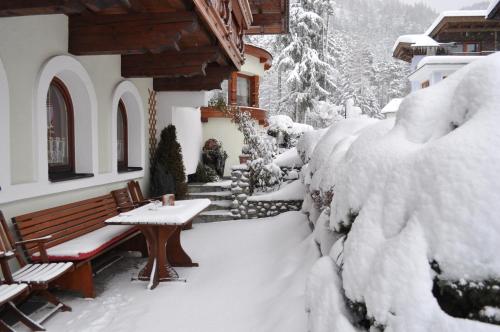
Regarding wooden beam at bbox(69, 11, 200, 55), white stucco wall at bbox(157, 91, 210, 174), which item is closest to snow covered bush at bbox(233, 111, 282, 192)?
white stucco wall at bbox(157, 91, 210, 174)

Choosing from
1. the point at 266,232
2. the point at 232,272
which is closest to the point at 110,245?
the point at 232,272

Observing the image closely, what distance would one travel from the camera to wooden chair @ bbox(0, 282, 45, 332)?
3.22m

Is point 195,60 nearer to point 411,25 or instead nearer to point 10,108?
point 10,108

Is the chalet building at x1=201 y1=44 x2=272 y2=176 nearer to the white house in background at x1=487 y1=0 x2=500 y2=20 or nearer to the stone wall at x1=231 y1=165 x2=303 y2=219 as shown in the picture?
the stone wall at x1=231 y1=165 x2=303 y2=219

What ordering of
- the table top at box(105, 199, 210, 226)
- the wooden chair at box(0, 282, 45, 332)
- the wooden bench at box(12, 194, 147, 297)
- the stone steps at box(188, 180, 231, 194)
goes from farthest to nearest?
1. the stone steps at box(188, 180, 231, 194)
2. the table top at box(105, 199, 210, 226)
3. the wooden bench at box(12, 194, 147, 297)
4. the wooden chair at box(0, 282, 45, 332)

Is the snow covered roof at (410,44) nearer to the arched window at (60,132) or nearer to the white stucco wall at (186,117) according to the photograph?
the white stucco wall at (186,117)

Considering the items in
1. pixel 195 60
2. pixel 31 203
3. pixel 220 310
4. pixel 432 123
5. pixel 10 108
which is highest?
pixel 195 60

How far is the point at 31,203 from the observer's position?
452cm

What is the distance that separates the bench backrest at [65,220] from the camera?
4.25m

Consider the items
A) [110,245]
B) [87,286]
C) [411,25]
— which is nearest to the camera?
[87,286]

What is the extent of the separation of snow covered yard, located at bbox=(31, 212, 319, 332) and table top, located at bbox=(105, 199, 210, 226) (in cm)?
84

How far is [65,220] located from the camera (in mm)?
4934

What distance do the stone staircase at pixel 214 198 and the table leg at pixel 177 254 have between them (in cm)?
278

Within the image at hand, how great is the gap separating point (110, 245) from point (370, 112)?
2847 cm
